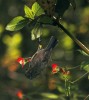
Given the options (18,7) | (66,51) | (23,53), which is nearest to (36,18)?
(66,51)

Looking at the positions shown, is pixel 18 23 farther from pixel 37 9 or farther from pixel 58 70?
pixel 58 70

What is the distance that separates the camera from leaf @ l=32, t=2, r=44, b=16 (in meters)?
1.63

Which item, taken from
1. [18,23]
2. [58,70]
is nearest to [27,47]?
[58,70]

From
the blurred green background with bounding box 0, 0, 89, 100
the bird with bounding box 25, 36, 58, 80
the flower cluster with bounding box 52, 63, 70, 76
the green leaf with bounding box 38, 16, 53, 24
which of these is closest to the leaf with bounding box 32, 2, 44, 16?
the green leaf with bounding box 38, 16, 53, 24

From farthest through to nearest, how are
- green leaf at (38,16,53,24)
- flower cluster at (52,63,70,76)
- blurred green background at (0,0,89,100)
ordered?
blurred green background at (0,0,89,100)
flower cluster at (52,63,70,76)
green leaf at (38,16,53,24)

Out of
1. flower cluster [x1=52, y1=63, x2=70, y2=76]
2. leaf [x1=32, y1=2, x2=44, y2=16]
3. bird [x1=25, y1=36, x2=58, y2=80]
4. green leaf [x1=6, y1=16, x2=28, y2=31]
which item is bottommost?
flower cluster [x1=52, y1=63, x2=70, y2=76]

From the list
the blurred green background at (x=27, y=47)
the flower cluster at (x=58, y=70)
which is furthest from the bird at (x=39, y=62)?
the blurred green background at (x=27, y=47)

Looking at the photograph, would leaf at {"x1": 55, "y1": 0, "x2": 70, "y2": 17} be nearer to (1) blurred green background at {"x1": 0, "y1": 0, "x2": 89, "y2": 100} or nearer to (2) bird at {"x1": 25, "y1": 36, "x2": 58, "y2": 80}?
(2) bird at {"x1": 25, "y1": 36, "x2": 58, "y2": 80}

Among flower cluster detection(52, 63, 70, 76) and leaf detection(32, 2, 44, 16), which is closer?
leaf detection(32, 2, 44, 16)

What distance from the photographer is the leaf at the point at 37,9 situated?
163 centimetres

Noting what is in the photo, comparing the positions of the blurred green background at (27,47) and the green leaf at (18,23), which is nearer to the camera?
the green leaf at (18,23)

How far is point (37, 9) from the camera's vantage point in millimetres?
1629

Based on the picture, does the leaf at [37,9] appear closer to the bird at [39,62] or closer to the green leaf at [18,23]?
the green leaf at [18,23]

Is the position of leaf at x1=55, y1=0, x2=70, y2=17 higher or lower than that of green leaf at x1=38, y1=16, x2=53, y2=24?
higher
